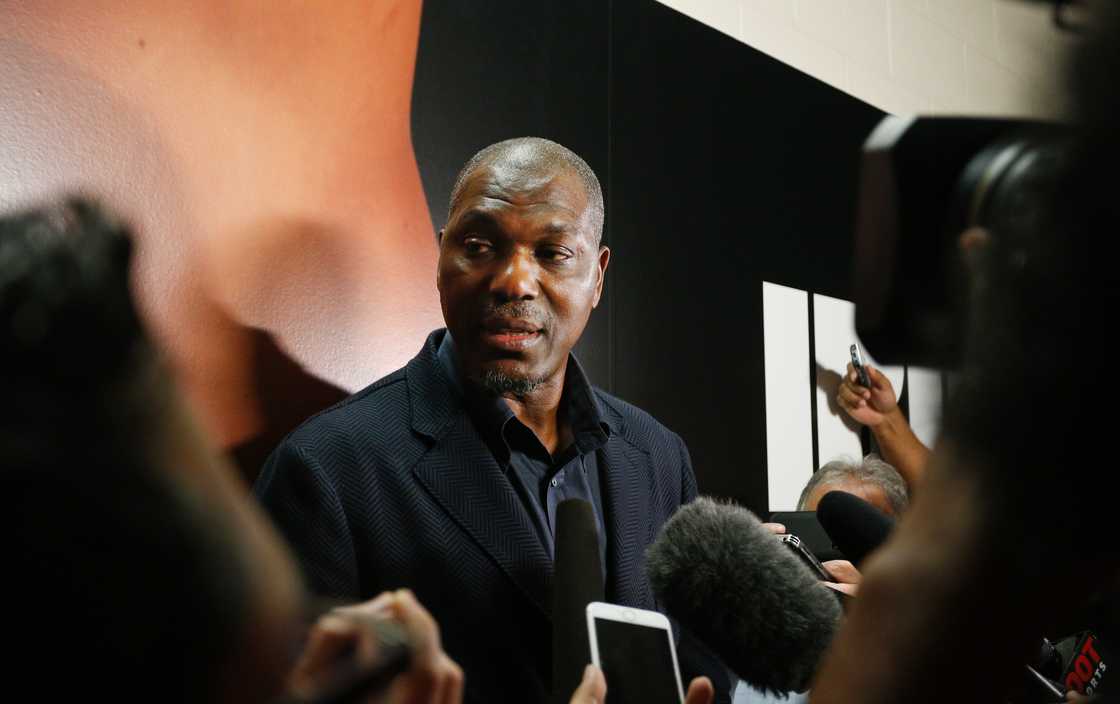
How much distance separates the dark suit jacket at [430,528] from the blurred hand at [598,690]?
47cm

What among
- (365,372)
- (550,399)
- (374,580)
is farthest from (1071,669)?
(365,372)

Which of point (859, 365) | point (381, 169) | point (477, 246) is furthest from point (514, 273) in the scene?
point (859, 365)

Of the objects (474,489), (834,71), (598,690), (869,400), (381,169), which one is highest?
(834,71)

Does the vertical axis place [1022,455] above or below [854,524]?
above

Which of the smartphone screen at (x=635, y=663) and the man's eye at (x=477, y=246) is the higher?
the man's eye at (x=477, y=246)

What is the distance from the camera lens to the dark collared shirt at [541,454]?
1.43 meters

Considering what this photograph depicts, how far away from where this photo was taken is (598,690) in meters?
0.75

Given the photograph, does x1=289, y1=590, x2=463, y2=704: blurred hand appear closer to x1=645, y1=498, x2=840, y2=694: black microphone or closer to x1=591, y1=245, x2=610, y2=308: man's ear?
x1=645, y1=498, x2=840, y2=694: black microphone

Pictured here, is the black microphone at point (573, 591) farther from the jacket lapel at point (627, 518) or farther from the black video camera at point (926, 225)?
the black video camera at point (926, 225)

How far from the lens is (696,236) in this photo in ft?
7.25

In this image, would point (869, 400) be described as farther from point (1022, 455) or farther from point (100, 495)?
point (100, 495)

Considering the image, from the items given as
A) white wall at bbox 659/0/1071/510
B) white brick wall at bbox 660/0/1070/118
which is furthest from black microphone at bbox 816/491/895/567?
white brick wall at bbox 660/0/1070/118

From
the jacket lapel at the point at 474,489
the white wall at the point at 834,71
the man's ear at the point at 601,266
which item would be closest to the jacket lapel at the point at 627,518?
the jacket lapel at the point at 474,489

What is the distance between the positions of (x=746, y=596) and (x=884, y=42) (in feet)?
8.53
